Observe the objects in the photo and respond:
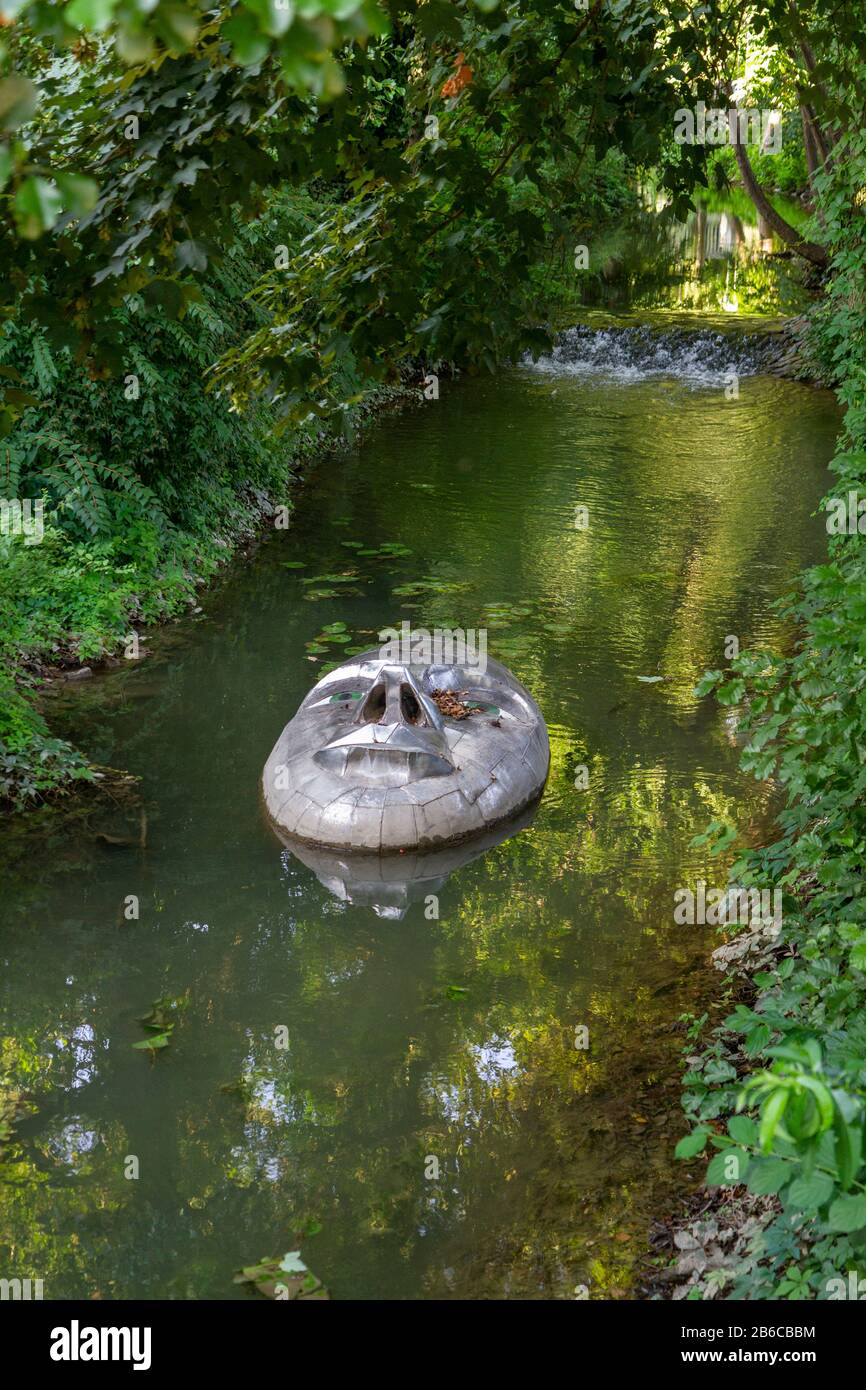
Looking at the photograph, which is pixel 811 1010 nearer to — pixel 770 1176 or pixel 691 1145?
pixel 691 1145

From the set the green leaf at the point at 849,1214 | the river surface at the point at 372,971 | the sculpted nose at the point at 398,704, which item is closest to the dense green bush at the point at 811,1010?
the green leaf at the point at 849,1214

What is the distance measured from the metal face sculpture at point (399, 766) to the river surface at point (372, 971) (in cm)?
28

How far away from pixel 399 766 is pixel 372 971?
1.54m

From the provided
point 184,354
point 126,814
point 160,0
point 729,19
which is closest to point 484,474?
point 184,354

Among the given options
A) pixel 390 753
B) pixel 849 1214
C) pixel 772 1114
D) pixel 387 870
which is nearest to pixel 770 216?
pixel 390 753

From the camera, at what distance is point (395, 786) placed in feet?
26.3

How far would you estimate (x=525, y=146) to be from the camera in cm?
527

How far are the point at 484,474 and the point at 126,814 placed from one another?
30.0 ft

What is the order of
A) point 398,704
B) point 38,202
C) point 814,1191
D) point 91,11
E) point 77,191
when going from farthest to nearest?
point 398,704 → point 814,1191 → point 77,191 → point 38,202 → point 91,11

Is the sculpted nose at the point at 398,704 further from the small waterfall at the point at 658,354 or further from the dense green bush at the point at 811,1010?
the small waterfall at the point at 658,354

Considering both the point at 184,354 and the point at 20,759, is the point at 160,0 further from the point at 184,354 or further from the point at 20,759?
the point at 184,354

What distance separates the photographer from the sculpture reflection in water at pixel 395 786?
7.91 m

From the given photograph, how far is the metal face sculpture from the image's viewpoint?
795 cm

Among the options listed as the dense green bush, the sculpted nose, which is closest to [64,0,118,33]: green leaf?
the dense green bush
